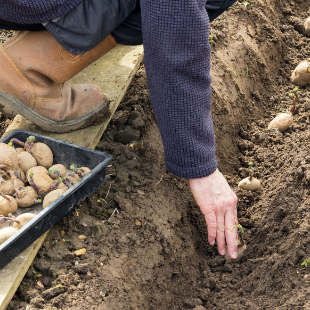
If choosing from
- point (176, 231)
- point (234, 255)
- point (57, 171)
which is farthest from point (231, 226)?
point (57, 171)

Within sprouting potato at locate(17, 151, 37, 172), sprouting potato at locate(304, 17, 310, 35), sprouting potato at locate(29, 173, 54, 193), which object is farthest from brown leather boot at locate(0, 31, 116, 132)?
sprouting potato at locate(304, 17, 310, 35)

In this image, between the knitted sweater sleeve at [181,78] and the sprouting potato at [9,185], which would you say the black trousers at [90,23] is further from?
the sprouting potato at [9,185]

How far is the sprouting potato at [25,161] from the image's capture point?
7.02 ft

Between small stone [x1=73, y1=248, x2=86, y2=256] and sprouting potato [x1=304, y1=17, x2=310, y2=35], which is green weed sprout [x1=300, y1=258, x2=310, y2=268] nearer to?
small stone [x1=73, y1=248, x2=86, y2=256]

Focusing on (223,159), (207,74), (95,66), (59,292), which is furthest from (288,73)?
(59,292)

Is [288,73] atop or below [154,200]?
below

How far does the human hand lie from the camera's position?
1694 mm

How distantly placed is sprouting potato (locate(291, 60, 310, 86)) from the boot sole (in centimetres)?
122

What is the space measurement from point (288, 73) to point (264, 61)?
0.69ft

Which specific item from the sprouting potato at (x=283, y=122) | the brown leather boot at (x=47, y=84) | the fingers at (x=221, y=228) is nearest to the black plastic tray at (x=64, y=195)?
the brown leather boot at (x=47, y=84)

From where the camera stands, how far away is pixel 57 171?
2.09 meters

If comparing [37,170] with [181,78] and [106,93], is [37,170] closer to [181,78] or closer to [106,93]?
[106,93]

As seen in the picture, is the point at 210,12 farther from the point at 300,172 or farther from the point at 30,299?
the point at 30,299

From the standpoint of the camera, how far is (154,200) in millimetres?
2172
